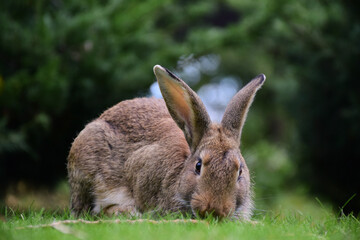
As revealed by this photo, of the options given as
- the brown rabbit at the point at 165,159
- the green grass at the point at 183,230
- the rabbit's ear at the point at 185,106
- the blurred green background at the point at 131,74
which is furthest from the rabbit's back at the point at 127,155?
the blurred green background at the point at 131,74

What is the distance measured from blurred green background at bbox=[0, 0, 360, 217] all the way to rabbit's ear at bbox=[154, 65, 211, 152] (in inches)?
77.9

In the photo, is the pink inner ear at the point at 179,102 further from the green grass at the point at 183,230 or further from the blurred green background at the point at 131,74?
the blurred green background at the point at 131,74

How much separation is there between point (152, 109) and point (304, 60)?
4.08 meters

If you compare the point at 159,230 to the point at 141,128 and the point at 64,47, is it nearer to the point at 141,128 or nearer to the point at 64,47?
the point at 141,128

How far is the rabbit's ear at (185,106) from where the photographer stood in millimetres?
5590

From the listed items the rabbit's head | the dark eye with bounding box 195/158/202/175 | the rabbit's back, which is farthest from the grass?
the rabbit's back

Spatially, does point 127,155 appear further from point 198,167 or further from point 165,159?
point 198,167

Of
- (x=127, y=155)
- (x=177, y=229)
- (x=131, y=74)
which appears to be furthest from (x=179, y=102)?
(x=131, y=74)

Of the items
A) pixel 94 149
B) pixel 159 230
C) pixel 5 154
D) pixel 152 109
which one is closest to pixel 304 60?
pixel 152 109

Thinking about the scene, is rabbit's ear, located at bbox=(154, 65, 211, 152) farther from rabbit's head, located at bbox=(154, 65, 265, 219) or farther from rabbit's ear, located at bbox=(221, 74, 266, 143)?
rabbit's ear, located at bbox=(221, 74, 266, 143)

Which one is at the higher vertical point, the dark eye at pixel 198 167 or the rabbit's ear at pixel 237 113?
the rabbit's ear at pixel 237 113

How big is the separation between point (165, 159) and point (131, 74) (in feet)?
11.4

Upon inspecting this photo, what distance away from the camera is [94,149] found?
655 cm

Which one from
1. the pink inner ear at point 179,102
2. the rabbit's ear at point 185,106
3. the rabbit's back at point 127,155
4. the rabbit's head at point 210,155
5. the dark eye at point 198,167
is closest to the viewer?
the rabbit's head at point 210,155
